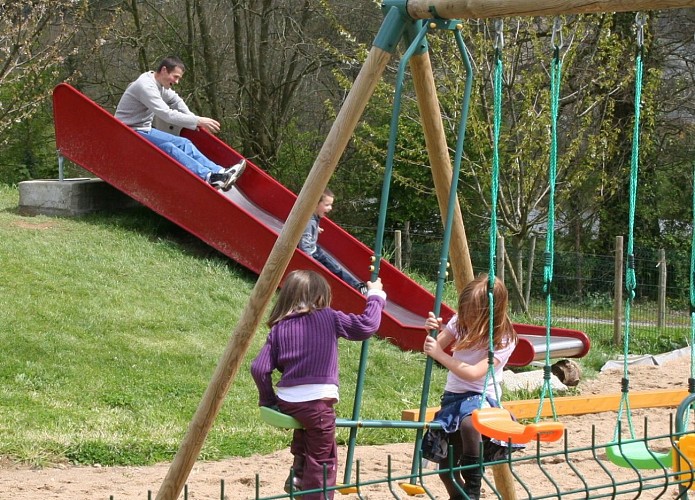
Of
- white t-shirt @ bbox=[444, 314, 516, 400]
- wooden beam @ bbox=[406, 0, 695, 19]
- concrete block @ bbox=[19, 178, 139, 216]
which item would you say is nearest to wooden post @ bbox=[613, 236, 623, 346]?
concrete block @ bbox=[19, 178, 139, 216]

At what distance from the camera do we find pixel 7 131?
66.0 ft

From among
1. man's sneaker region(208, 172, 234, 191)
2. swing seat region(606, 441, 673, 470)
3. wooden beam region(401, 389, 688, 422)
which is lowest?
wooden beam region(401, 389, 688, 422)

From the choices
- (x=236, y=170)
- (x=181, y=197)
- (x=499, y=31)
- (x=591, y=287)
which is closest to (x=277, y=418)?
(x=499, y=31)

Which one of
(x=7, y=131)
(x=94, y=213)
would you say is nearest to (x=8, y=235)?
(x=94, y=213)

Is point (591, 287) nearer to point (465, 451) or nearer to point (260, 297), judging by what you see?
point (465, 451)

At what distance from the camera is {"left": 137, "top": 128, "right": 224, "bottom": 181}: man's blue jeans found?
32.4 feet

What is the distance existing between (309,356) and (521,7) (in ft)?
5.40

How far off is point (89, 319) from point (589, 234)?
505 inches

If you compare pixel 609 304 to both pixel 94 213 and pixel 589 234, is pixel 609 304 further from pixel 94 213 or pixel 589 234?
pixel 94 213

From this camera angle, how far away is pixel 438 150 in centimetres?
438

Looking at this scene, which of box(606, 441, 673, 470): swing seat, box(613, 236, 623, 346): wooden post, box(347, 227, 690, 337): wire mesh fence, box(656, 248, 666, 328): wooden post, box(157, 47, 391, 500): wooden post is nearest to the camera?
box(606, 441, 673, 470): swing seat

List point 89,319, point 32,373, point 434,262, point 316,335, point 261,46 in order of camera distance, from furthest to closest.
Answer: point 261,46 → point 434,262 → point 89,319 → point 32,373 → point 316,335

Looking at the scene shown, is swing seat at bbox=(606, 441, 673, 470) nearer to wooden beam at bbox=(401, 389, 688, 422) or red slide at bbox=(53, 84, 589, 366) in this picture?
wooden beam at bbox=(401, 389, 688, 422)

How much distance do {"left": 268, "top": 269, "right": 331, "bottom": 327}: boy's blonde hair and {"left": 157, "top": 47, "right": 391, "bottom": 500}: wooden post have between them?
12.9 inches
